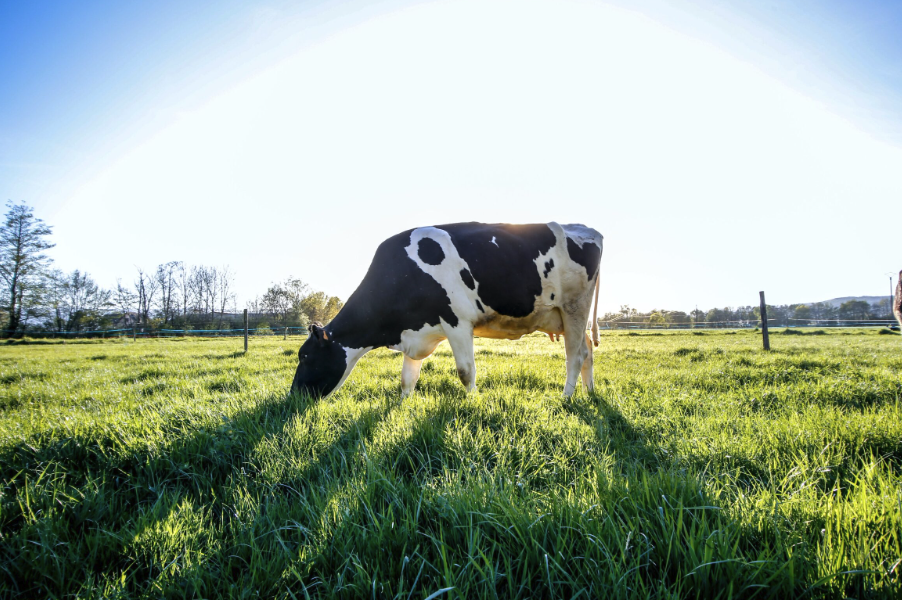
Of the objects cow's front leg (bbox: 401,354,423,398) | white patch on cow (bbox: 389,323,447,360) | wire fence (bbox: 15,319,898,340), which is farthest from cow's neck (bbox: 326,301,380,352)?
wire fence (bbox: 15,319,898,340)

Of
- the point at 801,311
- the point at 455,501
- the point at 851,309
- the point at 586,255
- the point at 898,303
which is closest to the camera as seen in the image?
the point at 455,501

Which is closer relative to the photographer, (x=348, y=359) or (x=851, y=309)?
(x=348, y=359)

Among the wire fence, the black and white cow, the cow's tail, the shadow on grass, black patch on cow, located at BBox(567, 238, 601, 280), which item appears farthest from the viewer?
the wire fence

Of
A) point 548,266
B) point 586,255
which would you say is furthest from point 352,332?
point 586,255

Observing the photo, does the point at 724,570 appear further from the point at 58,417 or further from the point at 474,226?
the point at 58,417

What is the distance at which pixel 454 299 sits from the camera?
492 centimetres

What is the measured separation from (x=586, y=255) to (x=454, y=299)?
2.20 m

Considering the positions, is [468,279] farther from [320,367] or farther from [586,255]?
[320,367]

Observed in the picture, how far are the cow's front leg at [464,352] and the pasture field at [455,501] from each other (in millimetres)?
674


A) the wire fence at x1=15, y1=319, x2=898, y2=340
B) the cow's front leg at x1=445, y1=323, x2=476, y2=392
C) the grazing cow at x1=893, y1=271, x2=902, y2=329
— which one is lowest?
the wire fence at x1=15, y1=319, x2=898, y2=340

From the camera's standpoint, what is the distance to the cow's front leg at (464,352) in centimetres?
481

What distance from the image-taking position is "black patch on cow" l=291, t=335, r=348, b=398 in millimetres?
4785

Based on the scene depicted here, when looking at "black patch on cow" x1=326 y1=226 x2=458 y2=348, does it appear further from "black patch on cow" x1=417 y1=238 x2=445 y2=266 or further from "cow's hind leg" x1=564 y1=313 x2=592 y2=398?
"cow's hind leg" x1=564 y1=313 x2=592 y2=398

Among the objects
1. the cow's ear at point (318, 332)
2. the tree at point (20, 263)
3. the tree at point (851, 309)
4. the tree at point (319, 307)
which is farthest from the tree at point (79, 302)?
the tree at point (851, 309)
